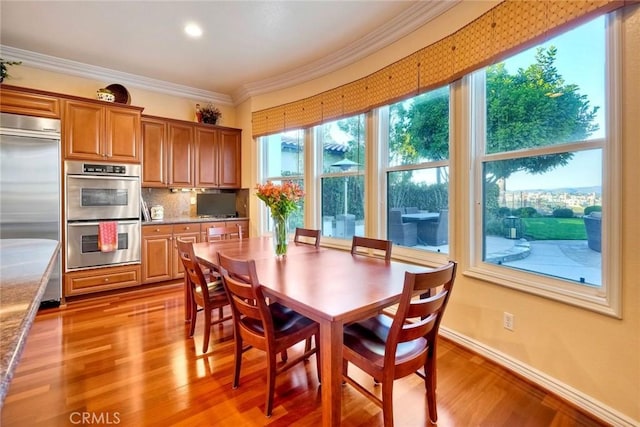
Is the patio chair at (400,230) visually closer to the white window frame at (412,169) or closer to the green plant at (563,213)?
the white window frame at (412,169)

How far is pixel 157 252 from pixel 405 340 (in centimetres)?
362

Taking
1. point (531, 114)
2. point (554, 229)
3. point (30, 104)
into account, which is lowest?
point (554, 229)

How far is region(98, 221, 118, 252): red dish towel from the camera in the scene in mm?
3502

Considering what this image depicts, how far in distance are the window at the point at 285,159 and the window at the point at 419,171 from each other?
142 centimetres

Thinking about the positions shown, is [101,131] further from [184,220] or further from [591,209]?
[591,209]

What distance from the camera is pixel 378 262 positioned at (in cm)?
213

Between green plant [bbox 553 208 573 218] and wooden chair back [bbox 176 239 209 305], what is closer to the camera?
green plant [bbox 553 208 573 218]

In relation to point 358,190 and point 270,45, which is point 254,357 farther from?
point 270,45

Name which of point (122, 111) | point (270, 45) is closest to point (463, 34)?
point (270, 45)

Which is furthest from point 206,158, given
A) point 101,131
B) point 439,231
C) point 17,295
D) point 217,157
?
point 17,295

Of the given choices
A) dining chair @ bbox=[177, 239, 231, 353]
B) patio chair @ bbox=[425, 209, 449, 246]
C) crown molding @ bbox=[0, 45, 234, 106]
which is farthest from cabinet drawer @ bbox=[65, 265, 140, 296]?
patio chair @ bbox=[425, 209, 449, 246]

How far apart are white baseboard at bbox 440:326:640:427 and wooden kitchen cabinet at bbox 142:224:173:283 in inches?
139

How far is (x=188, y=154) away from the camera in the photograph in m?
A: 4.37

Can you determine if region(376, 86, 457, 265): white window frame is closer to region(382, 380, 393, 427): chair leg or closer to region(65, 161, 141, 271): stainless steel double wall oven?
region(382, 380, 393, 427): chair leg
